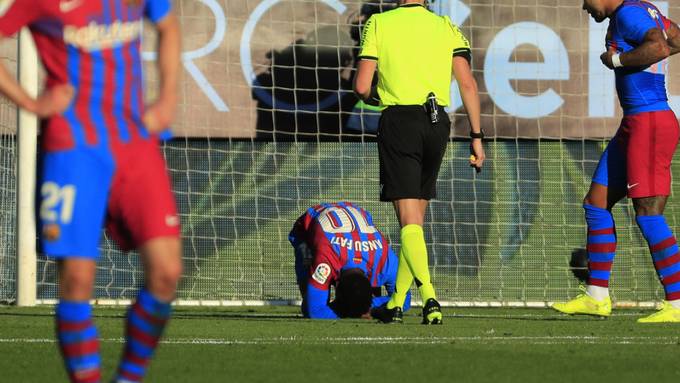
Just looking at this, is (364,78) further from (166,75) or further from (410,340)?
(166,75)

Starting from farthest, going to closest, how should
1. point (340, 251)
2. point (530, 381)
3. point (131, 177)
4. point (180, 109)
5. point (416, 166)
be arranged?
1. point (180, 109)
2. point (340, 251)
3. point (416, 166)
4. point (530, 381)
5. point (131, 177)

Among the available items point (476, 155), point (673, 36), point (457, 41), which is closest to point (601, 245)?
point (476, 155)

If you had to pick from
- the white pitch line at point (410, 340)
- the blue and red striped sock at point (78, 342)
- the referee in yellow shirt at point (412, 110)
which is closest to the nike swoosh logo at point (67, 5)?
the blue and red striped sock at point (78, 342)

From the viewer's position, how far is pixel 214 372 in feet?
16.5

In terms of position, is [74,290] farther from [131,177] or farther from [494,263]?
[494,263]

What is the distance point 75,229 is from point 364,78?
377 centimetres

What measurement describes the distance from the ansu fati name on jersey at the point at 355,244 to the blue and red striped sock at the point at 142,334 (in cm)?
426

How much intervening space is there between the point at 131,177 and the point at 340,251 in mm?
4345

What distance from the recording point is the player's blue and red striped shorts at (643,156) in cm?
757

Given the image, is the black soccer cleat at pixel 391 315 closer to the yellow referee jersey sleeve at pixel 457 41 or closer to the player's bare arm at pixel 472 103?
the player's bare arm at pixel 472 103

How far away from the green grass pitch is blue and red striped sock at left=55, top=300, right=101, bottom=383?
0.90 meters

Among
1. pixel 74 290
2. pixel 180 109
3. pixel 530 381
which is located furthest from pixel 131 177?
pixel 180 109

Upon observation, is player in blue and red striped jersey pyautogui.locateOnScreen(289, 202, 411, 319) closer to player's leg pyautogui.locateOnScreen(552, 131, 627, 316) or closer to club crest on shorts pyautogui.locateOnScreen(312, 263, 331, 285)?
club crest on shorts pyautogui.locateOnScreen(312, 263, 331, 285)

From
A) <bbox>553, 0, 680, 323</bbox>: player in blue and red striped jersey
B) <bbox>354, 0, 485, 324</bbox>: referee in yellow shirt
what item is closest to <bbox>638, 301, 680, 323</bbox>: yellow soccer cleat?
<bbox>553, 0, 680, 323</bbox>: player in blue and red striped jersey
